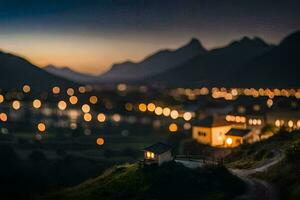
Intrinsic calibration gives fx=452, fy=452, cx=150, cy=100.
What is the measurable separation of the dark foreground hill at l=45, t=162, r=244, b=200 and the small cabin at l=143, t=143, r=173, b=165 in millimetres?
749

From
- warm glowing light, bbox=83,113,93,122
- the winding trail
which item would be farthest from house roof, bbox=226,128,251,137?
warm glowing light, bbox=83,113,93,122

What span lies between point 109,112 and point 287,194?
374ft

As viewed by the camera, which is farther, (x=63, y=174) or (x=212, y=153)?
(x=63, y=174)

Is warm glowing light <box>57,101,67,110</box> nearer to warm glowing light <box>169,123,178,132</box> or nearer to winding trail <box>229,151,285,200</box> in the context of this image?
warm glowing light <box>169,123,178,132</box>

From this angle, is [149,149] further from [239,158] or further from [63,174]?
[63,174]

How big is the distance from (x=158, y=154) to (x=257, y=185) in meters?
9.26

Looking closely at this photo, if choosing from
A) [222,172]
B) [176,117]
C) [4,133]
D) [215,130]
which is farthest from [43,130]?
[222,172]

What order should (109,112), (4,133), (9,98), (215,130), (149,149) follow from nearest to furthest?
(149,149), (215,130), (4,133), (109,112), (9,98)

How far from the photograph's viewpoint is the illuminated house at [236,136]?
205ft

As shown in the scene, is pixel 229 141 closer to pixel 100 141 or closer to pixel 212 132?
pixel 212 132

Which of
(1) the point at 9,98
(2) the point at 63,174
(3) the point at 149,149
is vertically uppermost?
(1) the point at 9,98

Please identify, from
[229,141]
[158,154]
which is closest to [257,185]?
[158,154]

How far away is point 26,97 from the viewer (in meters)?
192

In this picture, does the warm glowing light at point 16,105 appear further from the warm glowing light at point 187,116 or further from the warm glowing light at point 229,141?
the warm glowing light at point 229,141
